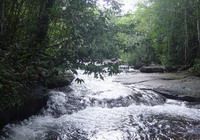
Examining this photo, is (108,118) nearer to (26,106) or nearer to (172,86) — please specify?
(26,106)

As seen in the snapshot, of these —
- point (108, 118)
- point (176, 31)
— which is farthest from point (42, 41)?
point (176, 31)

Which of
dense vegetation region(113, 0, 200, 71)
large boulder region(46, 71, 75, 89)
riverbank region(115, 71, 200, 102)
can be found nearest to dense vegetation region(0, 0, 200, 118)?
large boulder region(46, 71, 75, 89)

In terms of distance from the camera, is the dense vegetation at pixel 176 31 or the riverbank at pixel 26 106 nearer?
the riverbank at pixel 26 106

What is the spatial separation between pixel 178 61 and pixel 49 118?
1387 centimetres

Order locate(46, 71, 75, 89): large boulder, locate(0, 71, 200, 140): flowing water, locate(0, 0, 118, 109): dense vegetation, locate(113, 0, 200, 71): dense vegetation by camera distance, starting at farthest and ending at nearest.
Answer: locate(113, 0, 200, 71): dense vegetation, locate(46, 71, 75, 89): large boulder, locate(0, 71, 200, 140): flowing water, locate(0, 0, 118, 109): dense vegetation

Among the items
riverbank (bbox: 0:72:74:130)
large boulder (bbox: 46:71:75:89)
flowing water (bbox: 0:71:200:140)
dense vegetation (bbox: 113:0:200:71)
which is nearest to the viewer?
riverbank (bbox: 0:72:74:130)

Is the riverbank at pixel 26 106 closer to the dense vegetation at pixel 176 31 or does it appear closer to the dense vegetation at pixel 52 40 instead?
the dense vegetation at pixel 52 40

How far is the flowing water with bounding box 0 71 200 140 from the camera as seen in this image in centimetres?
633

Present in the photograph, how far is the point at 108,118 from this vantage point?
7.84 metres

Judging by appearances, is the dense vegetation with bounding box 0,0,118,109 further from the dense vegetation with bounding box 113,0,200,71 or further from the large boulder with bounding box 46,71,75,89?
the dense vegetation with bounding box 113,0,200,71

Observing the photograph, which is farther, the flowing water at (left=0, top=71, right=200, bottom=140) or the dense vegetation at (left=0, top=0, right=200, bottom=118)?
the flowing water at (left=0, top=71, right=200, bottom=140)

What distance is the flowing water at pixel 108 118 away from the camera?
20.8 feet

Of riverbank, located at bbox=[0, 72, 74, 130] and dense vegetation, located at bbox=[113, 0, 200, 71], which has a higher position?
dense vegetation, located at bbox=[113, 0, 200, 71]

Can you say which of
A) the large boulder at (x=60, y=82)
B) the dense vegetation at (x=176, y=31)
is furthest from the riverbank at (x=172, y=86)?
the dense vegetation at (x=176, y=31)
